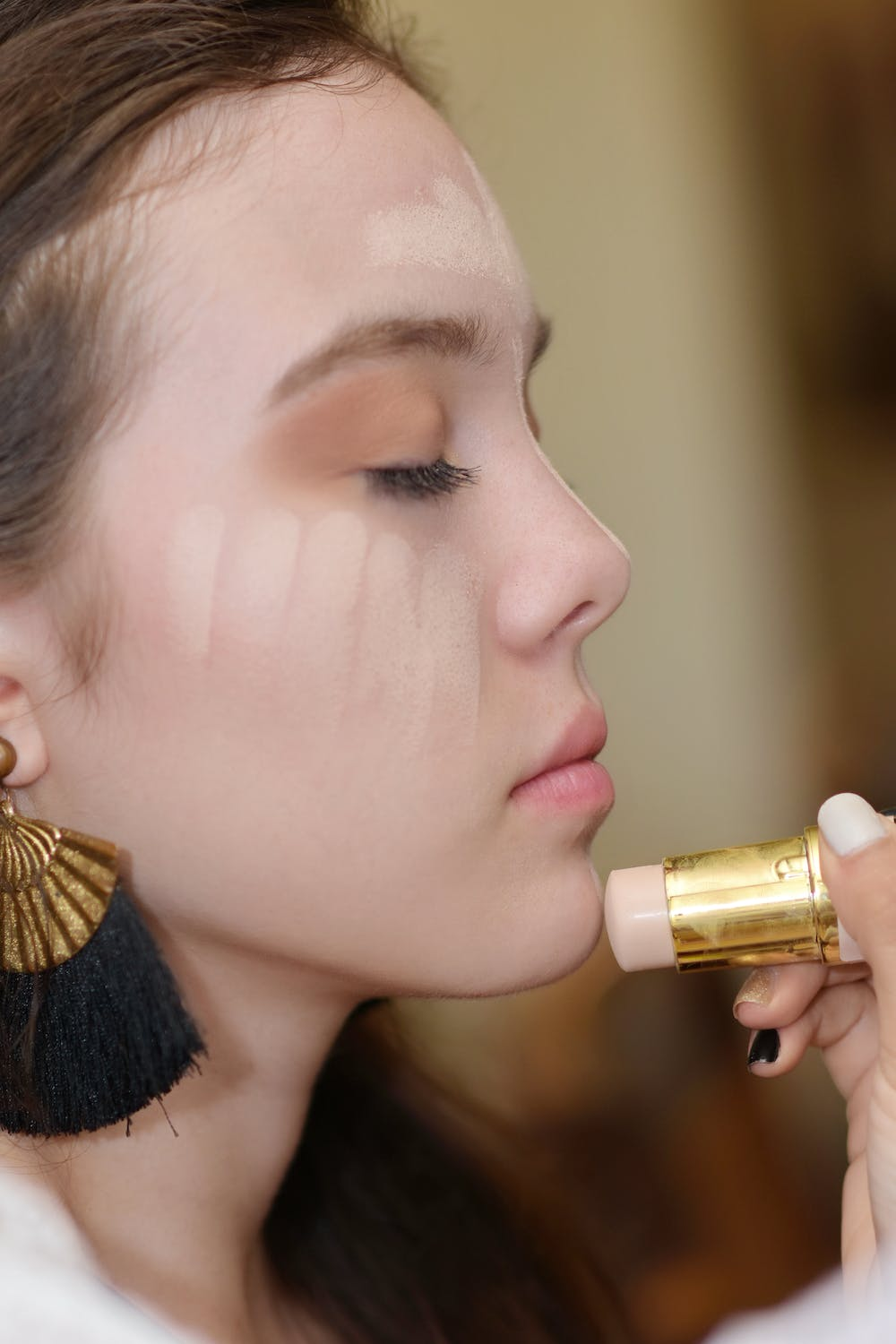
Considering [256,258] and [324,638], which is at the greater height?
[256,258]

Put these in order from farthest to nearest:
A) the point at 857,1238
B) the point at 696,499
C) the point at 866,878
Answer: the point at 696,499 → the point at 857,1238 → the point at 866,878

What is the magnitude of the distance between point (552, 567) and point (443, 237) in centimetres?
16

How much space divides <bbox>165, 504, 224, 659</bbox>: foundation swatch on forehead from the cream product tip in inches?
8.3

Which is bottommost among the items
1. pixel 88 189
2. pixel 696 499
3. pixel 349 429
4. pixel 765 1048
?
pixel 696 499

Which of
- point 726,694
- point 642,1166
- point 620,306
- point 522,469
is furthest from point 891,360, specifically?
point 522,469

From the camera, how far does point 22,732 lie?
23.8 inches

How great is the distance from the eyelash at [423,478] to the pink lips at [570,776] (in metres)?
0.12

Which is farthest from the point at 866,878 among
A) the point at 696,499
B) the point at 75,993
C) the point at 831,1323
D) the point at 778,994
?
the point at 696,499

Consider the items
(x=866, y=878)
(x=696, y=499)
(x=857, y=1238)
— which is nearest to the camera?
(x=866, y=878)

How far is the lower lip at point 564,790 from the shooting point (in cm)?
62

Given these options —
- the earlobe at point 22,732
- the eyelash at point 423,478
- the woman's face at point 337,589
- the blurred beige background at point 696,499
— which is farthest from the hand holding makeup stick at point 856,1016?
the blurred beige background at point 696,499

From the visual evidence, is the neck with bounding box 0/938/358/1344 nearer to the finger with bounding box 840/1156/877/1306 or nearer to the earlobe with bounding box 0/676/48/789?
the earlobe with bounding box 0/676/48/789

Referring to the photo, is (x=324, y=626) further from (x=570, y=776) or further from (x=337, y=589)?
(x=570, y=776)

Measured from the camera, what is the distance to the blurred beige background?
1491 millimetres
